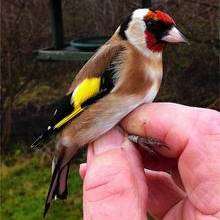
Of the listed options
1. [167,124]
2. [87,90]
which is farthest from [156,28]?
[167,124]

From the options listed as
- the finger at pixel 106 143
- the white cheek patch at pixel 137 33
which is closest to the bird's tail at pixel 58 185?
the finger at pixel 106 143

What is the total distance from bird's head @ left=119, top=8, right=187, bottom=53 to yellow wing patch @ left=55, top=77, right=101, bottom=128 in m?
0.27

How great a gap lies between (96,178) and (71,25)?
4.50 metres

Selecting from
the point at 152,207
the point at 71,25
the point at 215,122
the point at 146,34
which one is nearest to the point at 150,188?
the point at 152,207

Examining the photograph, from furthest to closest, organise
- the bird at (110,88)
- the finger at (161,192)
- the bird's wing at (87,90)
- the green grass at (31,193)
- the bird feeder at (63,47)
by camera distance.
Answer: the green grass at (31,193), the bird feeder at (63,47), the bird's wing at (87,90), the bird at (110,88), the finger at (161,192)

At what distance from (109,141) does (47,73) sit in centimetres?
506

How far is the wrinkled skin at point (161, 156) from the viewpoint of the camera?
1.77 m

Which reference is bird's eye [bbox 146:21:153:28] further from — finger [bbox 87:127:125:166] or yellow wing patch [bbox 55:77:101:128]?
finger [bbox 87:127:125:166]

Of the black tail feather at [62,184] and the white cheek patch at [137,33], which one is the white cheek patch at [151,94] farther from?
the black tail feather at [62,184]

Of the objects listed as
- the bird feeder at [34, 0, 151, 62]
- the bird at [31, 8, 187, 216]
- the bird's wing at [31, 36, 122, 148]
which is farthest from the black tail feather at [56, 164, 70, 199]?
the bird feeder at [34, 0, 151, 62]

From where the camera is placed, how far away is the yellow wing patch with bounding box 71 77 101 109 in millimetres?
2455

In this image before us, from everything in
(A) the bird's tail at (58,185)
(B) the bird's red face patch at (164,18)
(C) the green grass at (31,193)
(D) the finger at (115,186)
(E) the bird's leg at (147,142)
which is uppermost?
(B) the bird's red face patch at (164,18)

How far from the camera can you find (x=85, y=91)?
2.49 metres

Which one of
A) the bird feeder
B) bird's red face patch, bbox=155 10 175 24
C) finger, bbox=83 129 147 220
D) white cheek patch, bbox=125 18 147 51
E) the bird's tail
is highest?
bird's red face patch, bbox=155 10 175 24
